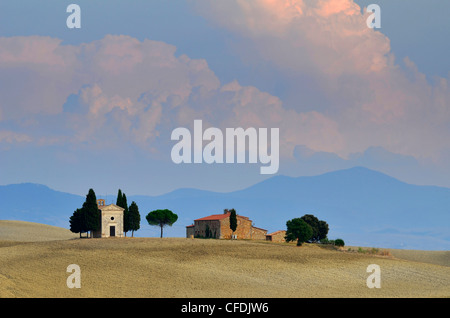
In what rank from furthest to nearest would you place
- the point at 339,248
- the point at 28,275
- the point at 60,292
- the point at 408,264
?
the point at 339,248, the point at 408,264, the point at 28,275, the point at 60,292

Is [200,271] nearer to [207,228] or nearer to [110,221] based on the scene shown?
[110,221]

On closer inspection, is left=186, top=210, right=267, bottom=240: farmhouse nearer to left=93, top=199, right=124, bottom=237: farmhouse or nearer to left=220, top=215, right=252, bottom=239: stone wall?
left=220, top=215, right=252, bottom=239: stone wall

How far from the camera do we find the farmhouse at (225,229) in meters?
113

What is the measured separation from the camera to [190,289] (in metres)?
55.9

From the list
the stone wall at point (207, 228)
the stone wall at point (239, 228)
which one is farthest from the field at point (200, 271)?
the stone wall at point (207, 228)

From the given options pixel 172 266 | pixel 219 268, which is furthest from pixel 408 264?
pixel 172 266

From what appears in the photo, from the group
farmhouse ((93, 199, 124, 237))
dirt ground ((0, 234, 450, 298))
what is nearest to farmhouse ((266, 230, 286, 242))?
dirt ground ((0, 234, 450, 298))

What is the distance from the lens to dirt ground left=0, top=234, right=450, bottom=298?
55.2m

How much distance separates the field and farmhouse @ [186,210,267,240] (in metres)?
20.1

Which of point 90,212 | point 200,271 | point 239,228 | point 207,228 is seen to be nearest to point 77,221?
point 90,212

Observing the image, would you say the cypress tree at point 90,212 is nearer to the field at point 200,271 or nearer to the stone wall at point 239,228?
the field at point 200,271

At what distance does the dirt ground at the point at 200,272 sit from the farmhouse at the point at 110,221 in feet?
32.1
